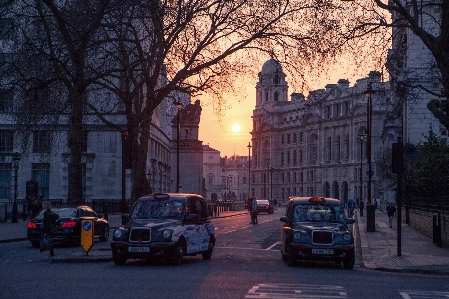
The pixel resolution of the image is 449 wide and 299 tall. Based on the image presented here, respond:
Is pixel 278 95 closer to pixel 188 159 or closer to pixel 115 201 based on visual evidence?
pixel 188 159

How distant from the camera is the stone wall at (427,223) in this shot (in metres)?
26.4

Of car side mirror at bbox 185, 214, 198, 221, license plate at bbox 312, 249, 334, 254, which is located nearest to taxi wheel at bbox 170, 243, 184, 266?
car side mirror at bbox 185, 214, 198, 221

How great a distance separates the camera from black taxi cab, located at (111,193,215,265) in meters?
18.1

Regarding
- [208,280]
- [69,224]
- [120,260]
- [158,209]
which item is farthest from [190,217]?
Answer: [69,224]

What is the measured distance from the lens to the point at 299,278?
15750 mm

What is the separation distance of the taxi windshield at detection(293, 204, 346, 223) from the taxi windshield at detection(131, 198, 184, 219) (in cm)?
333

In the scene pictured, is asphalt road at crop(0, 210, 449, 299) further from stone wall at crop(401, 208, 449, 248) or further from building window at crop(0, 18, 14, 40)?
building window at crop(0, 18, 14, 40)

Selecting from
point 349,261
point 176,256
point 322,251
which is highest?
point 322,251

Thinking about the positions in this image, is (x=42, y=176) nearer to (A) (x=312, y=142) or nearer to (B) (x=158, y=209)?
(B) (x=158, y=209)

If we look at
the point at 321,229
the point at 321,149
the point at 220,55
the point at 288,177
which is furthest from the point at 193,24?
the point at 288,177

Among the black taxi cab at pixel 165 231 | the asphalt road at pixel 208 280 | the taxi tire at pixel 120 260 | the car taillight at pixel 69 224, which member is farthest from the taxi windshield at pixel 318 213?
the car taillight at pixel 69 224

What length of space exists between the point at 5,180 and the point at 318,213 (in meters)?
44.4

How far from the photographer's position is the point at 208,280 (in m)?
14.7

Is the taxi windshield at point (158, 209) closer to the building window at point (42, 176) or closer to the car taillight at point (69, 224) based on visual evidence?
the car taillight at point (69, 224)
